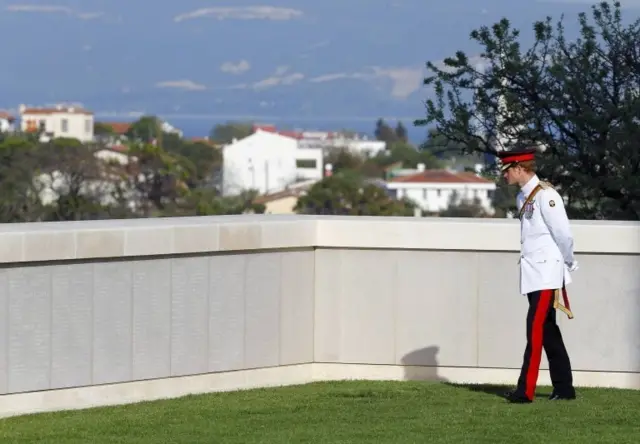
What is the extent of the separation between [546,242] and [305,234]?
1.80m

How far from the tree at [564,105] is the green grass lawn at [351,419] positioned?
3.78 metres

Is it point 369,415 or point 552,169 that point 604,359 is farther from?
point 552,169

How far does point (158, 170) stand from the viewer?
95250mm

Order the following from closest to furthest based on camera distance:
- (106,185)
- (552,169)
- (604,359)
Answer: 1. (604,359)
2. (552,169)
3. (106,185)

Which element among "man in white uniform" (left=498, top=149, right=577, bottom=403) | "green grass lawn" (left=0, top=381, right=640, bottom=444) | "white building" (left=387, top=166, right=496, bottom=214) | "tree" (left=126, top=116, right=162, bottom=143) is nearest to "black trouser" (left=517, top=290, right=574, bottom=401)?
"man in white uniform" (left=498, top=149, right=577, bottom=403)

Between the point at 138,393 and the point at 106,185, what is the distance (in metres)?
79.9

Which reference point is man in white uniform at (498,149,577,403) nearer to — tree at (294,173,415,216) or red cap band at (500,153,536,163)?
red cap band at (500,153,536,163)

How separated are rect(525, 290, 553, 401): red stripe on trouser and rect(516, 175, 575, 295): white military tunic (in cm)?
8

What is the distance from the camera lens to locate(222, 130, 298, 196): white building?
155812 mm

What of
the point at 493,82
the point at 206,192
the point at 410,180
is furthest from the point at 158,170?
the point at 493,82

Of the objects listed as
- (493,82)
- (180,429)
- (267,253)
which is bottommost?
(180,429)

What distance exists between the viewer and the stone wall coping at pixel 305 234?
8312 millimetres

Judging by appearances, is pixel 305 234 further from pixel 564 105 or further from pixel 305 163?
pixel 305 163

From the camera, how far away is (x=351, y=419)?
7.63 metres
